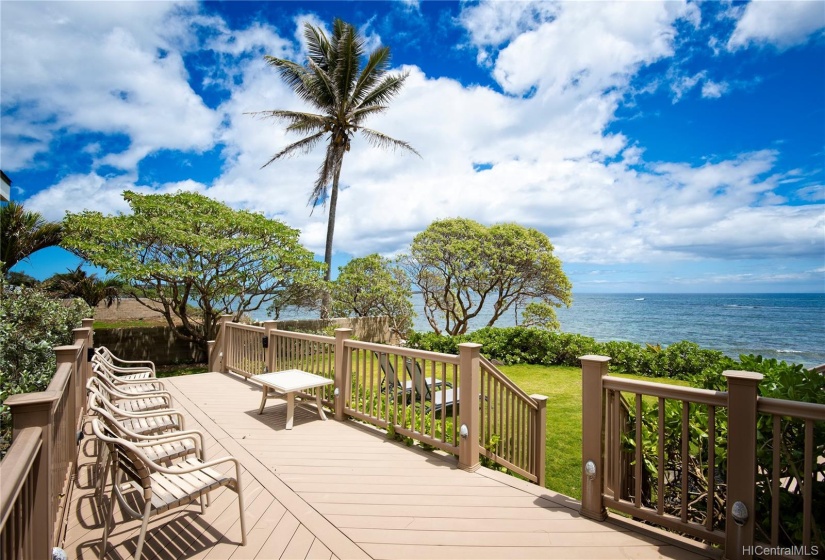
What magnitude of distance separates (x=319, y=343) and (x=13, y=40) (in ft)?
22.2

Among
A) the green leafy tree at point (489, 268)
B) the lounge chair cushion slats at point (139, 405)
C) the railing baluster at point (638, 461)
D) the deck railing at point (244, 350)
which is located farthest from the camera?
the green leafy tree at point (489, 268)

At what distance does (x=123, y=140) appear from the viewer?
15078 mm

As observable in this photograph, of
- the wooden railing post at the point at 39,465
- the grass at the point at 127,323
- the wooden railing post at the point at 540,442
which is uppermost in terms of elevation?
the wooden railing post at the point at 39,465

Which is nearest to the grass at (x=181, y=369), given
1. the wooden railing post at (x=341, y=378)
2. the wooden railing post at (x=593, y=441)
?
the wooden railing post at (x=341, y=378)

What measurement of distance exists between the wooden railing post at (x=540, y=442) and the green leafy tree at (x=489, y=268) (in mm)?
11020

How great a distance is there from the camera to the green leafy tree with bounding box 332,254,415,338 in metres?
14.9

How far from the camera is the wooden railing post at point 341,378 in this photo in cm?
490

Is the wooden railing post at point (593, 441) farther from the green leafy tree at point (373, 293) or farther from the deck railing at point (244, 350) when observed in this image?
the green leafy tree at point (373, 293)

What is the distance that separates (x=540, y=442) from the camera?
14.9 feet

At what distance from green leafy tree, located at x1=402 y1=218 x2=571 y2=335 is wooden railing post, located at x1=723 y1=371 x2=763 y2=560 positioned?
1323cm

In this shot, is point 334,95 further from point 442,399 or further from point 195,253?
point 442,399

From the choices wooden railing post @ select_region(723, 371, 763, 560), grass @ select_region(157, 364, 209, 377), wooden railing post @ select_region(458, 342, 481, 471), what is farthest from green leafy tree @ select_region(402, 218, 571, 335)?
wooden railing post @ select_region(723, 371, 763, 560)

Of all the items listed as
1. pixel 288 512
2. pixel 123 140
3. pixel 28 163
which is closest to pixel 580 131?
pixel 288 512

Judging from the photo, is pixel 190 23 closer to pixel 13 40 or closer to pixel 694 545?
pixel 13 40
